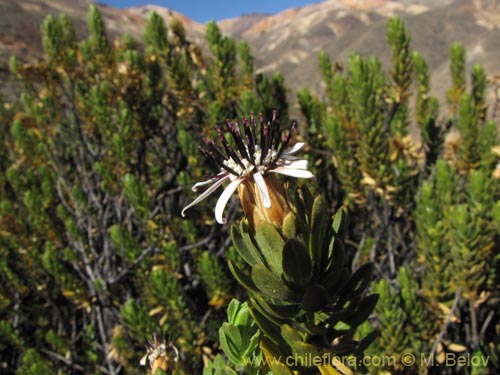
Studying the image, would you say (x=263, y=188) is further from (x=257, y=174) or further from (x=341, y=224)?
(x=341, y=224)

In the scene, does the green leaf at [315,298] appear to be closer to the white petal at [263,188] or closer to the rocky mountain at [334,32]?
the white petal at [263,188]

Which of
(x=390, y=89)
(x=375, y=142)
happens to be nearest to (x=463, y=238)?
(x=375, y=142)

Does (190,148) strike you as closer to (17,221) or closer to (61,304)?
(17,221)

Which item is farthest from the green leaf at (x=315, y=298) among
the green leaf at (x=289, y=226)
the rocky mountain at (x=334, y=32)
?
the rocky mountain at (x=334, y=32)

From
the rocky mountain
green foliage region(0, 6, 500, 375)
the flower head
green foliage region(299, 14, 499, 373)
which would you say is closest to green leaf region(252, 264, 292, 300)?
the flower head

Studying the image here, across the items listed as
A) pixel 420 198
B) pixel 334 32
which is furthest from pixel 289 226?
pixel 334 32

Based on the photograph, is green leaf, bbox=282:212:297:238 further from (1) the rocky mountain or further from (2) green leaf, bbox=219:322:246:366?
(1) the rocky mountain
